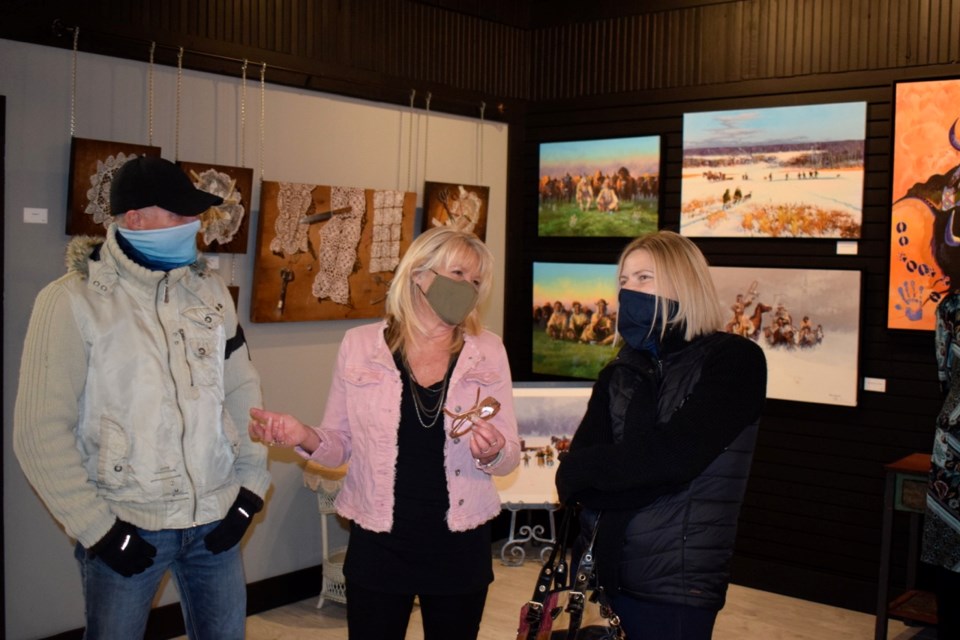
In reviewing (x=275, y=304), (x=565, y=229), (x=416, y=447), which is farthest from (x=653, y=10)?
(x=416, y=447)

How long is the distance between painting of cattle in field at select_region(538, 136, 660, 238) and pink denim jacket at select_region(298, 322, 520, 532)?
3.22m

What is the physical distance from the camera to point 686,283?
238 centimetres

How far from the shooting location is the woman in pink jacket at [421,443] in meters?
2.50

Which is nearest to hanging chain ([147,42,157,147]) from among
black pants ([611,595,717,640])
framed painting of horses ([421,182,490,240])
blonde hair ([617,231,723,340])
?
framed painting of horses ([421,182,490,240])

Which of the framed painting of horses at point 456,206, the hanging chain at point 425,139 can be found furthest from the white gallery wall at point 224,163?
the framed painting of horses at point 456,206

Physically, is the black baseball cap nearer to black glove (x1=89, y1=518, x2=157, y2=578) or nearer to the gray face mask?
the gray face mask

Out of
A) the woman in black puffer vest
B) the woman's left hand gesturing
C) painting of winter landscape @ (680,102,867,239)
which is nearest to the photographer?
the woman in black puffer vest

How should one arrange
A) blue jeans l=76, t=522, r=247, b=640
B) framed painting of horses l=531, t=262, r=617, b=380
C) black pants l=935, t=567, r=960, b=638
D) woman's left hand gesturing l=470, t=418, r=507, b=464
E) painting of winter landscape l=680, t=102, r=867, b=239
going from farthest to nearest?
framed painting of horses l=531, t=262, r=617, b=380
painting of winter landscape l=680, t=102, r=867, b=239
black pants l=935, t=567, r=960, b=638
woman's left hand gesturing l=470, t=418, r=507, b=464
blue jeans l=76, t=522, r=247, b=640

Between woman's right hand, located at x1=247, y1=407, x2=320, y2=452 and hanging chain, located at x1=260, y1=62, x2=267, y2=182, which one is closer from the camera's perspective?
woman's right hand, located at x1=247, y1=407, x2=320, y2=452

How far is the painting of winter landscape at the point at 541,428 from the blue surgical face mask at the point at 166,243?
322 cm

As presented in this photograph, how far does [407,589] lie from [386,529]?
16 cm

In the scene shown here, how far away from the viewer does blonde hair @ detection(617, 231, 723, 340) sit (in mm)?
2354

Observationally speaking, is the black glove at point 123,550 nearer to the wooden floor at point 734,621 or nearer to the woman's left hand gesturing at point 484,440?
the woman's left hand gesturing at point 484,440

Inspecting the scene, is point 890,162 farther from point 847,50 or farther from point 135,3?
point 135,3
